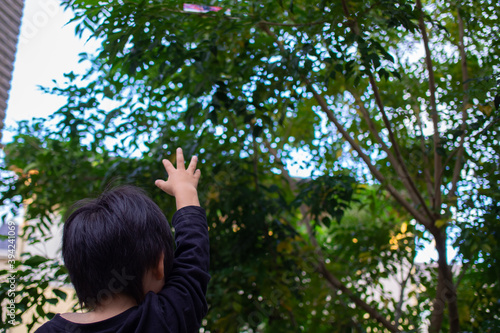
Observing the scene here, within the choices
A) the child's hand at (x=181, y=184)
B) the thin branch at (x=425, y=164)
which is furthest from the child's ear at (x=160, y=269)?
the thin branch at (x=425, y=164)

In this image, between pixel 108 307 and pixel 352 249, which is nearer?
pixel 108 307

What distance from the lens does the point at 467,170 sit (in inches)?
103

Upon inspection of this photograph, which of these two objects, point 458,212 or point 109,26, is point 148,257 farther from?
point 458,212

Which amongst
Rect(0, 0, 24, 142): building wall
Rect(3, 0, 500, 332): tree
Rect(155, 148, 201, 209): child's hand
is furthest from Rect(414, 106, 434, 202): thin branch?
Rect(0, 0, 24, 142): building wall

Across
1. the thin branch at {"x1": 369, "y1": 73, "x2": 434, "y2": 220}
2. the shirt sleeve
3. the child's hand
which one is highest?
the thin branch at {"x1": 369, "y1": 73, "x2": 434, "y2": 220}

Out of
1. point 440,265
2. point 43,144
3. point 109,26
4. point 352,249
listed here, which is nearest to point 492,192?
point 440,265

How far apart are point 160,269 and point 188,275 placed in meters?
0.06

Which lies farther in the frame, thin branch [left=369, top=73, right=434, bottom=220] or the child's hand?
thin branch [left=369, top=73, right=434, bottom=220]

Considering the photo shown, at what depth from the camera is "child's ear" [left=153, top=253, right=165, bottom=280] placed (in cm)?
97

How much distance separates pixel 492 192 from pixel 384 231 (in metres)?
1.03

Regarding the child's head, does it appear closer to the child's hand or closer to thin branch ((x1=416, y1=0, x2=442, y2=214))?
the child's hand

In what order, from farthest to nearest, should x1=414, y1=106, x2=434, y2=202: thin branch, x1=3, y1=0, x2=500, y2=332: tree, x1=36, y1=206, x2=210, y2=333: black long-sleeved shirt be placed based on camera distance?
x1=414, y1=106, x2=434, y2=202: thin branch, x1=3, y1=0, x2=500, y2=332: tree, x1=36, y1=206, x2=210, y2=333: black long-sleeved shirt

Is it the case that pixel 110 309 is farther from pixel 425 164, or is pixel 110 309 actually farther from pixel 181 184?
pixel 425 164

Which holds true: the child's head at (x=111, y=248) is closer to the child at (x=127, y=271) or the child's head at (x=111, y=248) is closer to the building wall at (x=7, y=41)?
the child at (x=127, y=271)
